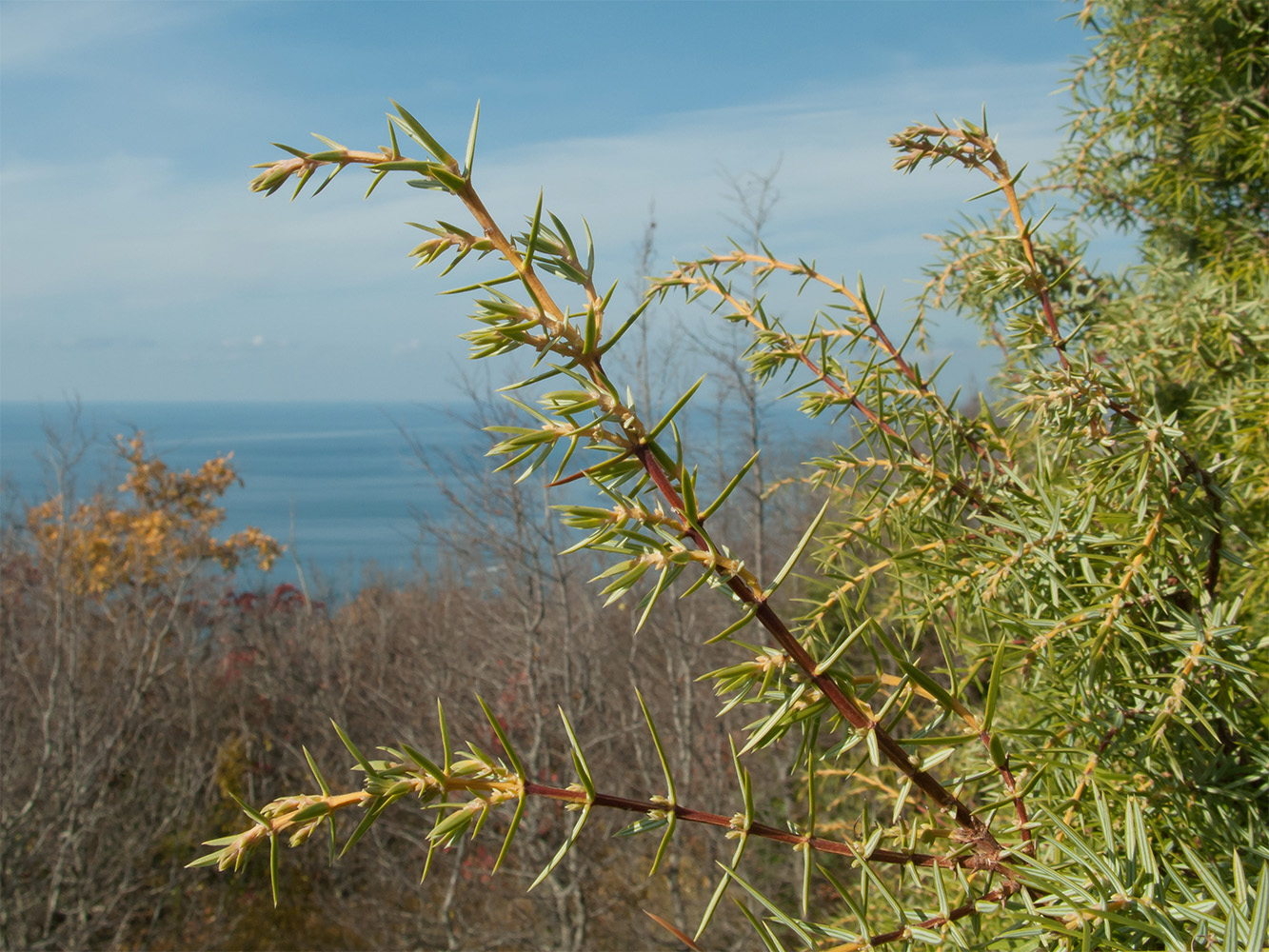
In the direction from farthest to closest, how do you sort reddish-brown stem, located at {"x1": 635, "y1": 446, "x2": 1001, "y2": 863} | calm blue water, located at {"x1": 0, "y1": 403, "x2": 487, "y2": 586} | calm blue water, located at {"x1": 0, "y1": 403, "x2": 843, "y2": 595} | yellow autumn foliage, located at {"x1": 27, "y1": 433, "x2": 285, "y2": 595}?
1. calm blue water, located at {"x1": 0, "y1": 403, "x2": 487, "y2": 586}
2. calm blue water, located at {"x1": 0, "y1": 403, "x2": 843, "y2": 595}
3. yellow autumn foliage, located at {"x1": 27, "y1": 433, "x2": 285, "y2": 595}
4. reddish-brown stem, located at {"x1": 635, "y1": 446, "x2": 1001, "y2": 863}

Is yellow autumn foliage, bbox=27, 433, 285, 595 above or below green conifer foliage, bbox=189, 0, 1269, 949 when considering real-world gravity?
below

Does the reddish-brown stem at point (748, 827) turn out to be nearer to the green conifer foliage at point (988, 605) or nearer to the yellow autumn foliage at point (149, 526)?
the green conifer foliage at point (988, 605)

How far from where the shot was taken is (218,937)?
28.4ft

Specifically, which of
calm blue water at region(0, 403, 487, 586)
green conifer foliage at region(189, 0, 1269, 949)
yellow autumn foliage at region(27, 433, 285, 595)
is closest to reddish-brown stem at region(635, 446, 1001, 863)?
green conifer foliage at region(189, 0, 1269, 949)

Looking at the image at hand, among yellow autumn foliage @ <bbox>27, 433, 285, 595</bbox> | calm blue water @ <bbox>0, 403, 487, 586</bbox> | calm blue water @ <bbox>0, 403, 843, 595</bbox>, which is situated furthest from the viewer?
calm blue water @ <bbox>0, 403, 487, 586</bbox>

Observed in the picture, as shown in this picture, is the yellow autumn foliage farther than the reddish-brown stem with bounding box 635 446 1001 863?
Yes

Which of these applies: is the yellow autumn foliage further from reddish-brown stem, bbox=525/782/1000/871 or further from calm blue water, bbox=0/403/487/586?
reddish-brown stem, bbox=525/782/1000/871

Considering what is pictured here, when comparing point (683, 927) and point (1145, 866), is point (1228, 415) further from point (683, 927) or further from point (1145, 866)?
point (683, 927)

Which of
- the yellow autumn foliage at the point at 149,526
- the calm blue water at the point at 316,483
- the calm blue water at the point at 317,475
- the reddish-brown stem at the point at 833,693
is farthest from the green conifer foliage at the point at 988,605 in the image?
the yellow autumn foliage at the point at 149,526

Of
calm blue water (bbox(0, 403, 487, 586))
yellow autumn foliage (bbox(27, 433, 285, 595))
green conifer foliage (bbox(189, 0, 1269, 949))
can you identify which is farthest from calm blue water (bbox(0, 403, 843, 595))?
green conifer foliage (bbox(189, 0, 1269, 949))

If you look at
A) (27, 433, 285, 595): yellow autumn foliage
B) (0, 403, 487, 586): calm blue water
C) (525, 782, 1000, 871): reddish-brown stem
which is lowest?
(0, 403, 487, 586): calm blue water

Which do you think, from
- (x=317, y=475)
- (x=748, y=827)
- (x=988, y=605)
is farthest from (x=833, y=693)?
(x=317, y=475)

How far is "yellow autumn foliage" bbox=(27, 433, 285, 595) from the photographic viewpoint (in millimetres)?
10617

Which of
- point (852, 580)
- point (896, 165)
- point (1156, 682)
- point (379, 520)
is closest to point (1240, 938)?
point (1156, 682)
